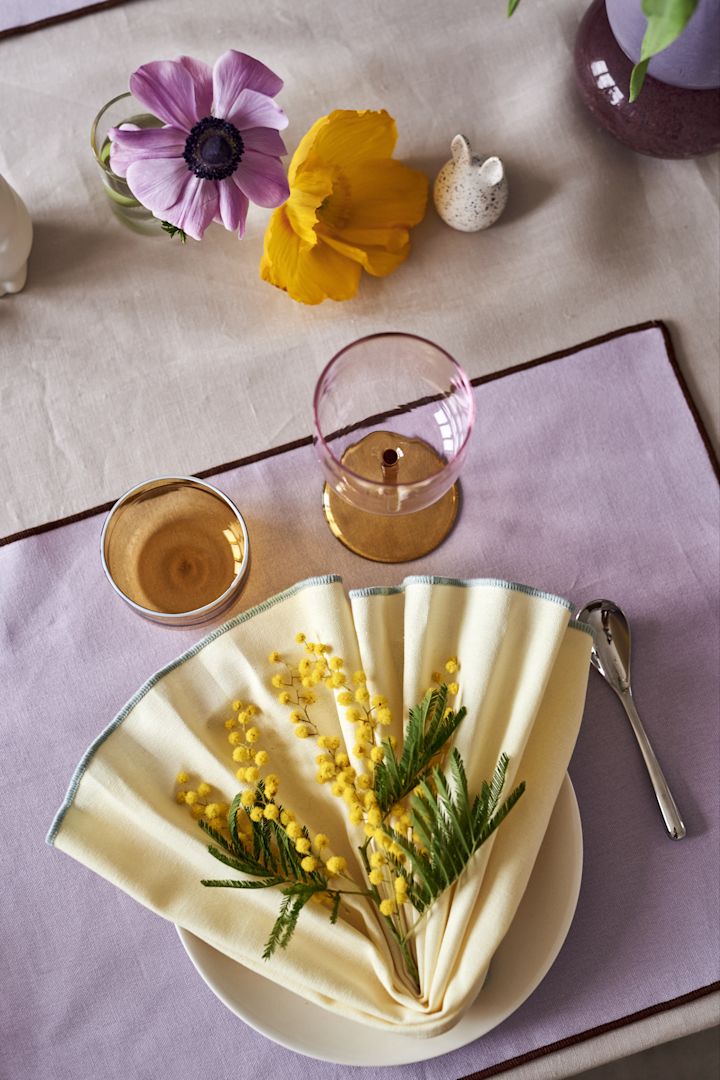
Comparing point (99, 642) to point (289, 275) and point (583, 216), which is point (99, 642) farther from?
point (583, 216)

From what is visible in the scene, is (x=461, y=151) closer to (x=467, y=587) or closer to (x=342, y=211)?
(x=342, y=211)

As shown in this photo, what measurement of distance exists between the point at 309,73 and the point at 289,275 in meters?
0.22

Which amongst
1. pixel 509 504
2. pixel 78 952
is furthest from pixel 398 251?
pixel 78 952

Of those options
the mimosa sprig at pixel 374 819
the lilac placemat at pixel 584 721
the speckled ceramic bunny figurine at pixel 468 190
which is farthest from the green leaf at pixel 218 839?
the speckled ceramic bunny figurine at pixel 468 190

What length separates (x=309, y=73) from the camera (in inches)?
34.4

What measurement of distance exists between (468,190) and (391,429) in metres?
0.21

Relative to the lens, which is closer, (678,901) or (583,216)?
(678,901)

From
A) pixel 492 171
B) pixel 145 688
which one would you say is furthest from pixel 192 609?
pixel 492 171

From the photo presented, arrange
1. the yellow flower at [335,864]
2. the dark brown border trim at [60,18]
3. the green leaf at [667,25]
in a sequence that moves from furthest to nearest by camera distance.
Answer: the dark brown border trim at [60,18] → the yellow flower at [335,864] → the green leaf at [667,25]

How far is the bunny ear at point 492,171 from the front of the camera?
80 centimetres

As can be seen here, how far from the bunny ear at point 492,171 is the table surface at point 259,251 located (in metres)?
0.06

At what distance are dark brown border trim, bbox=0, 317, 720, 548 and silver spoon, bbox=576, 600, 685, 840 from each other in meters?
0.16

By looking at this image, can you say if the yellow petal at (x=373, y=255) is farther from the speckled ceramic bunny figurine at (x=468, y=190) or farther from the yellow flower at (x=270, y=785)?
the yellow flower at (x=270, y=785)

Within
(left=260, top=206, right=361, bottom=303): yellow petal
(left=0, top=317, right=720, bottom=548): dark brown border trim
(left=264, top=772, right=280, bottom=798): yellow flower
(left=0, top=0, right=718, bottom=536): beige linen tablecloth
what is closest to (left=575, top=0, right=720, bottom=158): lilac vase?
(left=0, top=0, right=718, bottom=536): beige linen tablecloth
